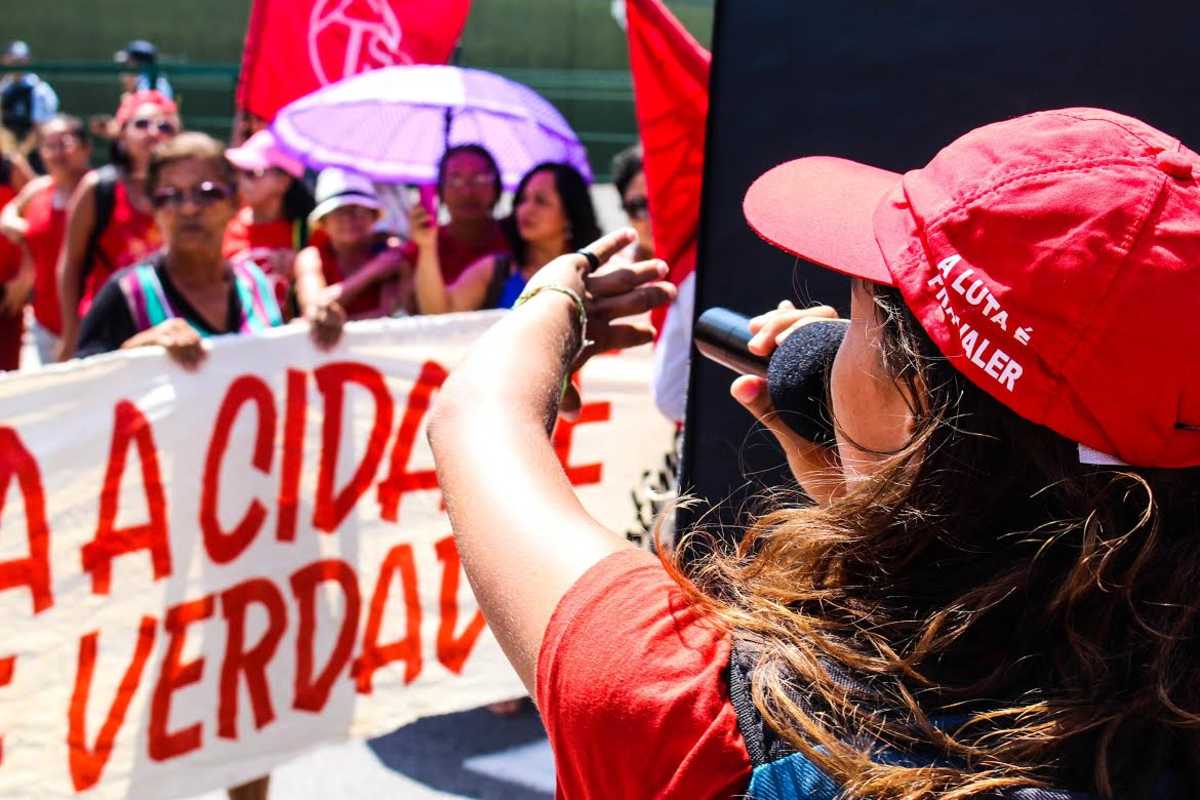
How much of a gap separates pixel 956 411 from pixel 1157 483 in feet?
Answer: 0.46

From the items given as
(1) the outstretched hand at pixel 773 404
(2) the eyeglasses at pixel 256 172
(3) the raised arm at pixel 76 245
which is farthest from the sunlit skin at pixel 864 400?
(2) the eyeglasses at pixel 256 172

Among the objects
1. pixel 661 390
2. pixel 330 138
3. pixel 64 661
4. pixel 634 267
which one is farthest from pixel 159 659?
pixel 330 138

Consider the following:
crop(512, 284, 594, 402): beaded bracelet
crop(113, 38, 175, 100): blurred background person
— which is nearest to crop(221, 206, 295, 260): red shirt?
crop(113, 38, 175, 100): blurred background person

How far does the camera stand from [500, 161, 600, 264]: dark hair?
434 centimetres

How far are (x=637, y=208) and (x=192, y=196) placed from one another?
146cm

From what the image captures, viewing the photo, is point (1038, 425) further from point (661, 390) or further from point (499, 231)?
point (499, 231)

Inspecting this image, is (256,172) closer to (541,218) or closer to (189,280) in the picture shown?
(541,218)

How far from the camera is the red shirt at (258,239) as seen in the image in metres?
5.53

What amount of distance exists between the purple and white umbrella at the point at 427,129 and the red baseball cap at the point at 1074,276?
3.86 meters

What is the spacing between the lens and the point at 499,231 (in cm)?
460

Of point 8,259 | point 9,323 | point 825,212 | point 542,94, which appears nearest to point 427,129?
point 8,259

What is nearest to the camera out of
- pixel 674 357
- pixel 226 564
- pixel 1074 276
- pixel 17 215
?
pixel 1074 276

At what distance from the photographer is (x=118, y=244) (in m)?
5.14

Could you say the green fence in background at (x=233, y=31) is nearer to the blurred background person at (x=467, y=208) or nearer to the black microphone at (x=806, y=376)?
the blurred background person at (x=467, y=208)
